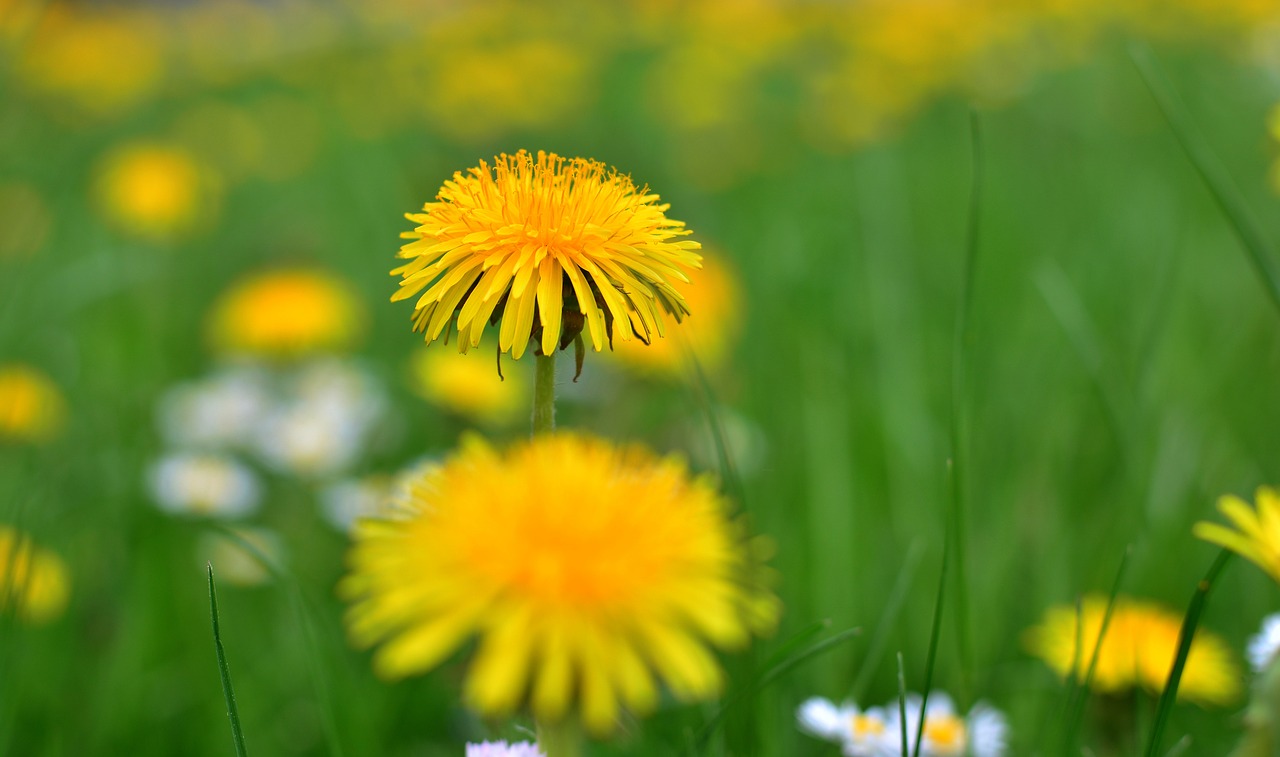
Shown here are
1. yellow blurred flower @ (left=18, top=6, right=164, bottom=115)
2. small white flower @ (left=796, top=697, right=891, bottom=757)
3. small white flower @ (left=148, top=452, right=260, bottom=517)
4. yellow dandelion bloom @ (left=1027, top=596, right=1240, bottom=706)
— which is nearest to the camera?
small white flower @ (left=796, top=697, right=891, bottom=757)

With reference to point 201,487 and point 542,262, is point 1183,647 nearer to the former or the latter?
point 542,262

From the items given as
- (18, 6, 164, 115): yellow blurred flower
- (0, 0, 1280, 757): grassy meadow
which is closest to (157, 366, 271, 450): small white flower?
(0, 0, 1280, 757): grassy meadow

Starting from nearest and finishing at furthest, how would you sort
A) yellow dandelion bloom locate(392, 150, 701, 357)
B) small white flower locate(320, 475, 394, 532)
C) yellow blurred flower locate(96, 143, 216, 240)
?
yellow dandelion bloom locate(392, 150, 701, 357)
small white flower locate(320, 475, 394, 532)
yellow blurred flower locate(96, 143, 216, 240)

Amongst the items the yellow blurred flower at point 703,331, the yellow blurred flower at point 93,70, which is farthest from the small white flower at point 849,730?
the yellow blurred flower at point 93,70

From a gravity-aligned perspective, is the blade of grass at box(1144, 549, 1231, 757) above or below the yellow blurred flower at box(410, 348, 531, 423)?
above

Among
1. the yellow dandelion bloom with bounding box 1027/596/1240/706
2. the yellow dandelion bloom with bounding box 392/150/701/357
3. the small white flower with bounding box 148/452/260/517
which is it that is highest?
the yellow dandelion bloom with bounding box 392/150/701/357

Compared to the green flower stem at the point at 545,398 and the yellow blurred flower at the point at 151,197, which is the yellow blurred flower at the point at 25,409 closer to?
the yellow blurred flower at the point at 151,197

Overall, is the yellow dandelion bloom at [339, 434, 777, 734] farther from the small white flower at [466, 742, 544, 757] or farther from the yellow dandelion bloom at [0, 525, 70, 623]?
the yellow dandelion bloom at [0, 525, 70, 623]

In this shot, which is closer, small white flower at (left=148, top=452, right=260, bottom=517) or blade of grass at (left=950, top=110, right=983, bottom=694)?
blade of grass at (left=950, top=110, right=983, bottom=694)
